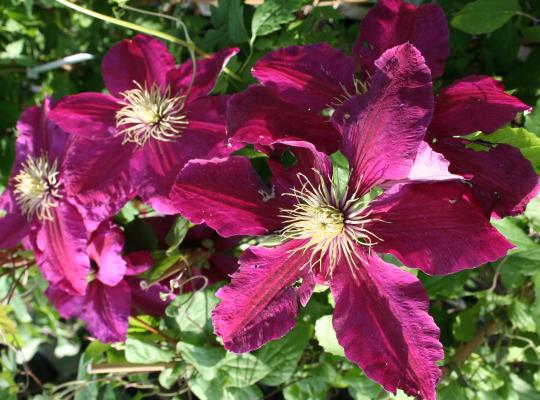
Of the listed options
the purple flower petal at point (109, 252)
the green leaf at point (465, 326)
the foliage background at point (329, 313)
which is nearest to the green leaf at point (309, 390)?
the foliage background at point (329, 313)

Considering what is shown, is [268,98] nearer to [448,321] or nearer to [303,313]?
[303,313]

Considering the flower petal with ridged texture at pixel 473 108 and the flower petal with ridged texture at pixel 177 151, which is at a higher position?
the flower petal with ridged texture at pixel 473 108

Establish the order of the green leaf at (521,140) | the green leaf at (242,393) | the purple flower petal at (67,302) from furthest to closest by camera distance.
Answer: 1. the purple flower petal at (67,302)
2. the green leaf at (242,393)
3. the green leaf at (521,140)

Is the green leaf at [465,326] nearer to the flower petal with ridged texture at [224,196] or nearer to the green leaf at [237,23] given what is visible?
the flower petal with ridged texture at [224,196]

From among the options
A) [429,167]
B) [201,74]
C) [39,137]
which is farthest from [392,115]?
[39,137]

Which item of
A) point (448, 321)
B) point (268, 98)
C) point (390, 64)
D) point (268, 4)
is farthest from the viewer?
point (448, 321)

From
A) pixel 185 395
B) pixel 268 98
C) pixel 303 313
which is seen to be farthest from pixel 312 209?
pixel 185 395

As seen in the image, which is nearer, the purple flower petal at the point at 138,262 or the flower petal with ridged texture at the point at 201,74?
the flower petal with ridged texture at the point at 201,74

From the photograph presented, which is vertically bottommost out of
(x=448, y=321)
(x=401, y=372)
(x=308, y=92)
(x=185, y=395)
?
(x=185, y=395)
